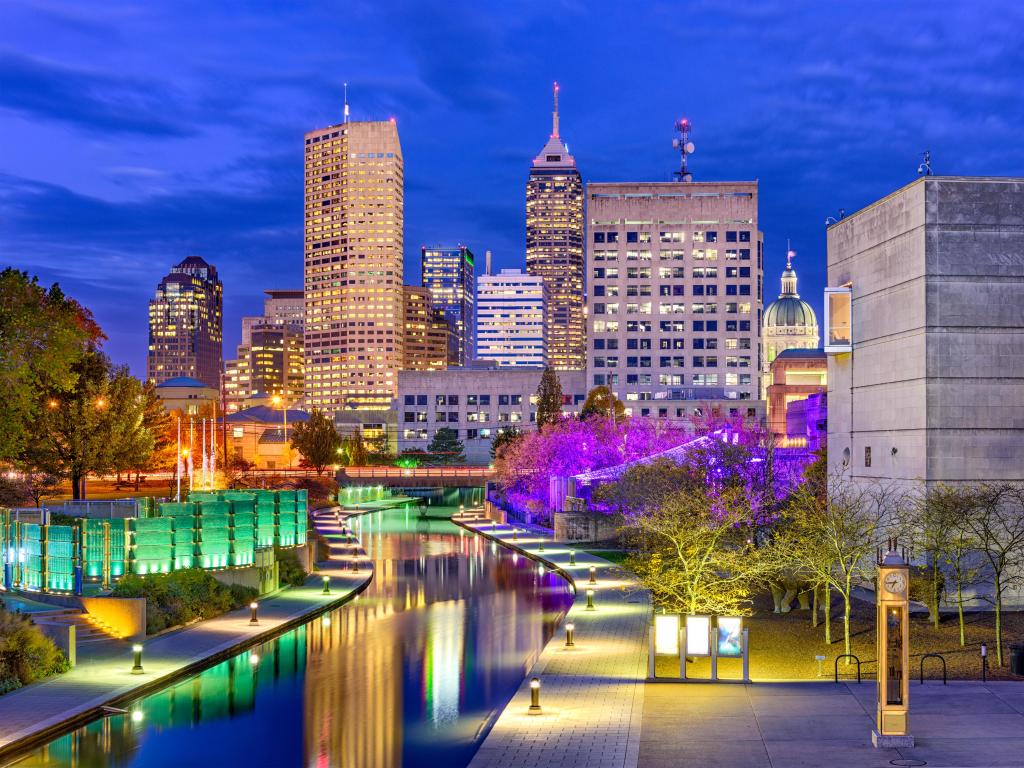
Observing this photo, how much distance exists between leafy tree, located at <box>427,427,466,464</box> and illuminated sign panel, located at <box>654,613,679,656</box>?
145 m

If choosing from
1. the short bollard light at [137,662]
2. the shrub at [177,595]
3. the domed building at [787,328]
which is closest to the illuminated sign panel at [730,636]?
the short bollard light at [137,662]

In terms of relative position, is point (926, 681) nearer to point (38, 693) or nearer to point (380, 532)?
point (38, 693)

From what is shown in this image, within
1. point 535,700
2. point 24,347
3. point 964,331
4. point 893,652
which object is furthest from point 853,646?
point 24,347

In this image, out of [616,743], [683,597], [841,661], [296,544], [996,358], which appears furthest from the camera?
[296,544]

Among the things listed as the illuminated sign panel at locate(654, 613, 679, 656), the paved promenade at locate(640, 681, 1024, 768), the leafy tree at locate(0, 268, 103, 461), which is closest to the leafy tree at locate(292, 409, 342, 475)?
the leafy tree at locate(0, 268, 103, 461)

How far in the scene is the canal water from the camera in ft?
64.7

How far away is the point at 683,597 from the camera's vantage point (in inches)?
1109

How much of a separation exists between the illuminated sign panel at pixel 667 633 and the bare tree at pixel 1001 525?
1027 centimetres

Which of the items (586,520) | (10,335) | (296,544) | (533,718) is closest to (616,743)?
(533,718)

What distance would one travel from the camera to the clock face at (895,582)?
18.4 meters

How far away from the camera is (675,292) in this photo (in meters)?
159

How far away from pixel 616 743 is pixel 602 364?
14266 cm

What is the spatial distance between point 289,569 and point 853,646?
23.4 metres

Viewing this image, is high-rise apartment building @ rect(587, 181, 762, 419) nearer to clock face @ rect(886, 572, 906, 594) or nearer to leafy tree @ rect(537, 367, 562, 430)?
leafy tree @ rect(537, 367, 562, 430)
